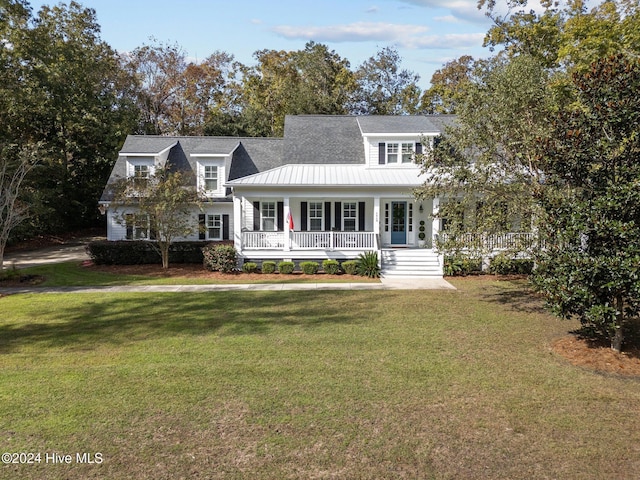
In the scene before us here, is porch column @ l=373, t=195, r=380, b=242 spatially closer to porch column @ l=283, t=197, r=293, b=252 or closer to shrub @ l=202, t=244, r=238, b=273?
porch column @ l=283, t=197, r=293, b=252

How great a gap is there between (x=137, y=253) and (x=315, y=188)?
8701 millimetres

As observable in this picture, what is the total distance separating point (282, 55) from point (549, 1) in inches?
972

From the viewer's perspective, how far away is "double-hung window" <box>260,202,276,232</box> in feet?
72.9

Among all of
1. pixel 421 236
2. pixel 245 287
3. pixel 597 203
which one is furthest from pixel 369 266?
pixel 597 203

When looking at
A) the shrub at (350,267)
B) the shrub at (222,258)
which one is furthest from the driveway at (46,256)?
the shrub at (350,267)

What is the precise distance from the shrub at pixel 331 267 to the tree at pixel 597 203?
10765mm

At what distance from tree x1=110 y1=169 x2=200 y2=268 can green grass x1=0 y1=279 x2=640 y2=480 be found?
8.18 meters

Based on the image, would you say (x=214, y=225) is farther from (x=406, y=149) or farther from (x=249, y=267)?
(x=406, y=149)

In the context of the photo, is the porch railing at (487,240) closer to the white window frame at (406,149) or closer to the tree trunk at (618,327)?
the tree trunk at (618,327)

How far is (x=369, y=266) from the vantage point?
18875 mm

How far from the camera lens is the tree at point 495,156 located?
38.3 feet

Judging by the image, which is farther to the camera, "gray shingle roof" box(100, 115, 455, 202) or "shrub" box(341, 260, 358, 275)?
"gray shingle roof" box(100, 115, 455, 202)

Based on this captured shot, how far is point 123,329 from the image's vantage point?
11219 millimetres

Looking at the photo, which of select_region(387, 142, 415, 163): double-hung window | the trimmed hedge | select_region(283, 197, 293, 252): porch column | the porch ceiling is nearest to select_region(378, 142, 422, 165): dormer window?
select_region(387, 142, 415, 163): double-hung window
